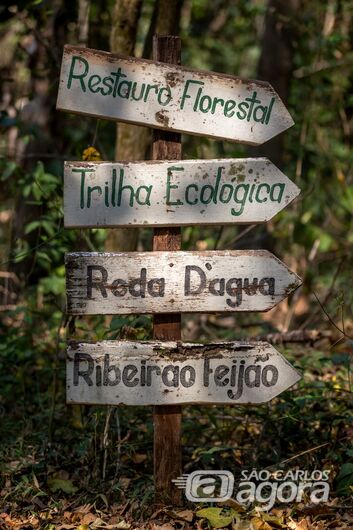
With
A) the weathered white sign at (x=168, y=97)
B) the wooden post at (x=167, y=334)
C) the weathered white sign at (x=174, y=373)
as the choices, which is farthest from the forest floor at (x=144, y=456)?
the weathered white sign at (x=168, y=97)

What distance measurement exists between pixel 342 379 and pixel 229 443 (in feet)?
3.21

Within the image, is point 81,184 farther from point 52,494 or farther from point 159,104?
point 52,494

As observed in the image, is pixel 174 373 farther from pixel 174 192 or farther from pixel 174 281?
pixel 174 192

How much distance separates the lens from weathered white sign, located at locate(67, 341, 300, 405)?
9.87 feet

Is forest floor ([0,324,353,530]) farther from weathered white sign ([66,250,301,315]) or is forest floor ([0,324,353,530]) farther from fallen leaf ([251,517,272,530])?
weathered white sign ([66,250,301,315])

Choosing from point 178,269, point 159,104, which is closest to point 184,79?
point 159,104

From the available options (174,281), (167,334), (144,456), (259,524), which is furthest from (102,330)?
(259,524)

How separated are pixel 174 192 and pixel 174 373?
0.74 metres

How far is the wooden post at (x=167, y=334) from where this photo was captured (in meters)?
3.06

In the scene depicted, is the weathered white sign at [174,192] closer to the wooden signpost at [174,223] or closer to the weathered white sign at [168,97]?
the wooden signpost at [174,223]

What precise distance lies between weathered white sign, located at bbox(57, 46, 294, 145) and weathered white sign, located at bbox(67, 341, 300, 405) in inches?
35.0

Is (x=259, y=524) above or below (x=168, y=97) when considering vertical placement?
below

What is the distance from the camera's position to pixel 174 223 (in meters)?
3.01

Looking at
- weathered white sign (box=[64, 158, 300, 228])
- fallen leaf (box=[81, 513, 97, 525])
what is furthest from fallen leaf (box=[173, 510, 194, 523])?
weathered white sign (box=[64, 158, 300, 228])
